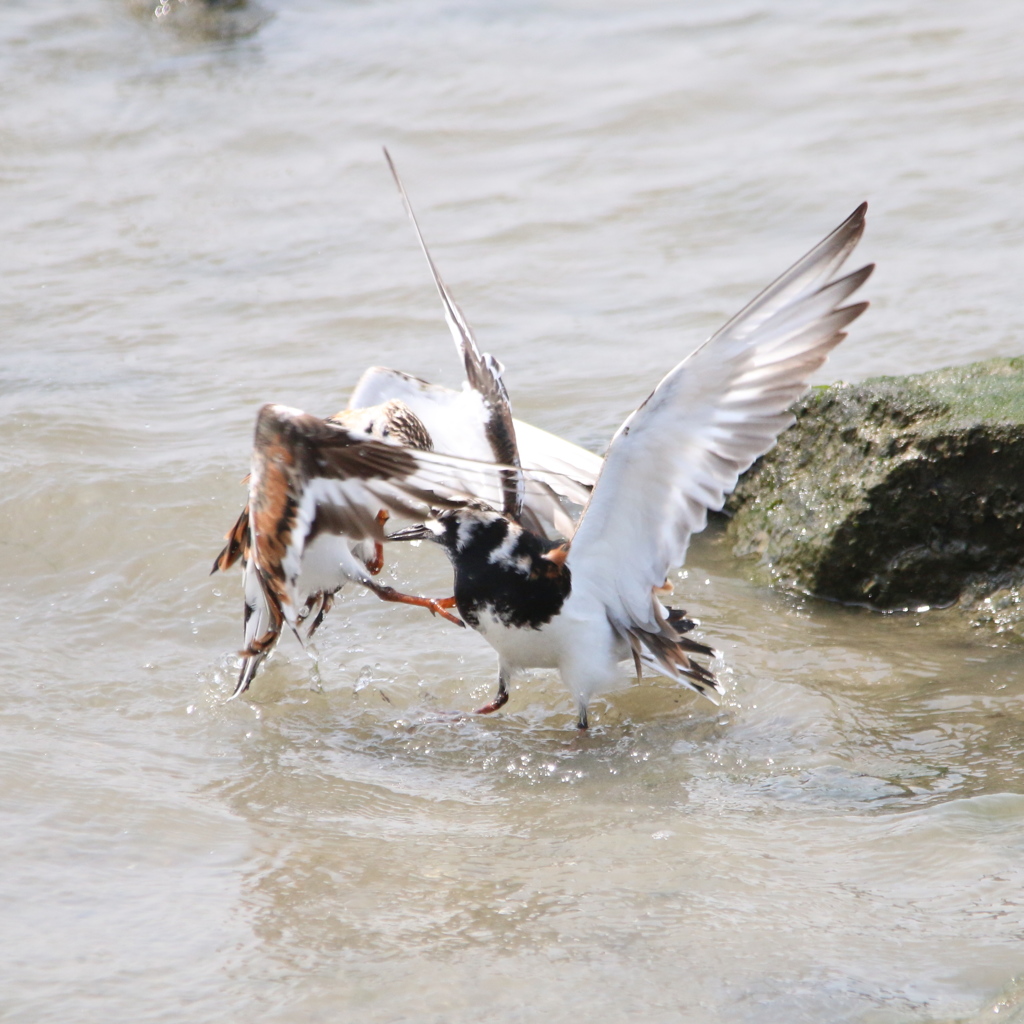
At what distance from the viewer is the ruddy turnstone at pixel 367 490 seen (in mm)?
3797

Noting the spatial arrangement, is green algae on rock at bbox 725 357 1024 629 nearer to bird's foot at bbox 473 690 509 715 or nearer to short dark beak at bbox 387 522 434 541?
bird's foot at bbox 473 690 509 715

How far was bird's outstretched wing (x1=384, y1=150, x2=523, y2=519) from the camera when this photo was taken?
16.3ft

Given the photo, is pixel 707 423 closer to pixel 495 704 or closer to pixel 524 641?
pixel 524 641

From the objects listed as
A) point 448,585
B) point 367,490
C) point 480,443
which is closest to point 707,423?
point 367,490

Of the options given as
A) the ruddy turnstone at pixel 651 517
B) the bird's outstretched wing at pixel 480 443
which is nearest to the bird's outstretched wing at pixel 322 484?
the ruddy turnstone at pixel 651 517

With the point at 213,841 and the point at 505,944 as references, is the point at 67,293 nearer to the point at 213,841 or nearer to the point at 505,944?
the point at 213,841

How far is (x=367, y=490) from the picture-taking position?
3764mm

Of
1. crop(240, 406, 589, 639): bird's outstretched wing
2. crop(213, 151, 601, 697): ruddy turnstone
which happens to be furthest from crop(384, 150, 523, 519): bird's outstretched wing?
crop(240, 406, 589, 639): bird's outstretched wing

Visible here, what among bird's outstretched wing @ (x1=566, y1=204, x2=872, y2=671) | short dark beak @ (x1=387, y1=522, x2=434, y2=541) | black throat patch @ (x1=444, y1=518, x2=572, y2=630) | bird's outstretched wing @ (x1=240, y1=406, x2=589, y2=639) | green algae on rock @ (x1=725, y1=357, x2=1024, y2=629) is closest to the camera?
bird's outstretched wing @ (x1=240, y1=406, x2=589, y2=639)

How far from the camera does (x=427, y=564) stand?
227 inches

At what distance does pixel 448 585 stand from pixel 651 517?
1496 millimetres

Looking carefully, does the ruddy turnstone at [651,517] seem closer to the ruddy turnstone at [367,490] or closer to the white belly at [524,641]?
the white belly at [524,641]

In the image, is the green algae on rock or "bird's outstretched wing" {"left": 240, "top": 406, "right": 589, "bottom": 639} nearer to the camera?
"bird's outstretched wing" {"left": 240, "top": 406, "right": 589, "bottom": 639}

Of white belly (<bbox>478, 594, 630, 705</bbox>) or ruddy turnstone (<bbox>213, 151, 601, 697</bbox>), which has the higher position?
ruddy turnstone (<bbox>213, 151, 601, 697</bbox>)
